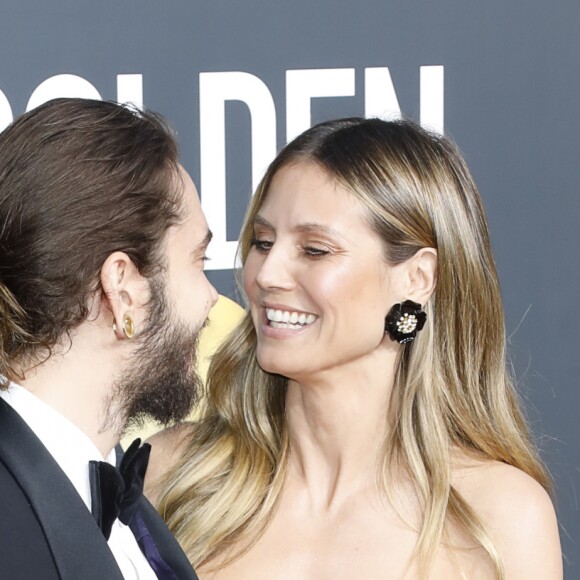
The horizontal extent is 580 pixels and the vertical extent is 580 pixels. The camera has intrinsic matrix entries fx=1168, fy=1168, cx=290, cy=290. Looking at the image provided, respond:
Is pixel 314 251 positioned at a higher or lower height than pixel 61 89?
lower

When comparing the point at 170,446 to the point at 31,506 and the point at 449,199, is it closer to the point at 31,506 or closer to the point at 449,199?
the point at 449,199

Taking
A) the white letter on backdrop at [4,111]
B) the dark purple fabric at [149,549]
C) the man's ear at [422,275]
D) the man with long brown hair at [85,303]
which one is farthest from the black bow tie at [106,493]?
the white letter on backdrop at [4,111]

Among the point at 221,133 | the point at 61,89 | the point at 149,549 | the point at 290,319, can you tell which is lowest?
the point at 149,549

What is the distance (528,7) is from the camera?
2719mm

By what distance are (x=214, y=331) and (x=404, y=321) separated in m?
0.72

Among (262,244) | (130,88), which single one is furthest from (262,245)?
(130,88)

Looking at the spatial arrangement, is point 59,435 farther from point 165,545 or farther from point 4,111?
point 4,111

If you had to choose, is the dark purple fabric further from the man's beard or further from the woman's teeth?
the woman's teeth

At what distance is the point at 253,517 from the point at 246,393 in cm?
26

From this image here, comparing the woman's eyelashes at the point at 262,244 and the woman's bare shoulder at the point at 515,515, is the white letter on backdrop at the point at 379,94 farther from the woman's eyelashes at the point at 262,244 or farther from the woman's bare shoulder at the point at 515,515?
the woman's bare shoulder at the point at 515,515

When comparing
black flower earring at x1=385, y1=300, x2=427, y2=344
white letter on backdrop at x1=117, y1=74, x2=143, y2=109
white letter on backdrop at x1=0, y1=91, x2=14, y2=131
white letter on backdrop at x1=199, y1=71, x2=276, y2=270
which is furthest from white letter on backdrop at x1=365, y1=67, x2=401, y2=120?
white letter on backdrop at x1=0, y1=91, x2=14, y2=131

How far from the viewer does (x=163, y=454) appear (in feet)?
7.61

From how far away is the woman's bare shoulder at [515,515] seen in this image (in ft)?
6.76

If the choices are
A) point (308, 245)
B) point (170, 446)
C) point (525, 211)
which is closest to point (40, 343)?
point (308, 245)
